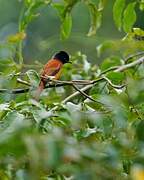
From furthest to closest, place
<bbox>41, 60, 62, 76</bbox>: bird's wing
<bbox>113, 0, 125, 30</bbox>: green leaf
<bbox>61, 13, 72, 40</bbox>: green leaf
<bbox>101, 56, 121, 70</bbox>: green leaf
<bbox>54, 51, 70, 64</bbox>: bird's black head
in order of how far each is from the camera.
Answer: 1. <bbox>54, 51, 70, 64</bbox>: bird's black head
2. <bbox>41, 60, 62, 76</bbox>: bird's wing
3. <bbox>101, 56, 121, 70</bbox>: green leaf
4. <bbox>61, 13, 72, 40</bbox>: green leaf
5. <bbox>113, 0, 125, 30</bbox>: green leaf

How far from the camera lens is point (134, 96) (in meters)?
0.90

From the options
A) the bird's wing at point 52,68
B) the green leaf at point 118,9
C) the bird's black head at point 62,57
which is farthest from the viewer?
the bird's black head at point 62,57

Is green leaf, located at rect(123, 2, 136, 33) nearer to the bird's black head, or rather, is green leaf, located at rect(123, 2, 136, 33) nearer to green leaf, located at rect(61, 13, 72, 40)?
green leaf, located at rect(61, 13, 72, 40)

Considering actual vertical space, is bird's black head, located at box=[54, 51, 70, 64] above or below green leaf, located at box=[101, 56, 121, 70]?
above

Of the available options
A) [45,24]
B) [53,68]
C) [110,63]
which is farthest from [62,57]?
[45,24]

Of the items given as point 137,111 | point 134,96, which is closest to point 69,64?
point 137,111

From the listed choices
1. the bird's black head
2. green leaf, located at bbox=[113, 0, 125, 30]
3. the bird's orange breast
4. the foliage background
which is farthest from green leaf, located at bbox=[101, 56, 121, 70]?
green leaf, located at bbox=[113, 0, 125, 30]

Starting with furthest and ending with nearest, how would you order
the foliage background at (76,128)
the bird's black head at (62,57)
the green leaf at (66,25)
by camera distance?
the bird's black head at (62,57) → the green leaf at (66,25) → the foliage background at (76,128)

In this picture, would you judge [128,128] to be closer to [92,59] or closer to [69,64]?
[69,64]

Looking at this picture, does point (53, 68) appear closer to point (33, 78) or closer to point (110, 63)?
point (110, 63)

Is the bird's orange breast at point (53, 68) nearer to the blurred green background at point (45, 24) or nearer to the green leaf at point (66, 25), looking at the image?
the green leaf at point (66, 25)

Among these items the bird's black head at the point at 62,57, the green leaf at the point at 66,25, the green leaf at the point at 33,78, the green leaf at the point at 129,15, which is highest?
the bird's black head at the point at 62,57

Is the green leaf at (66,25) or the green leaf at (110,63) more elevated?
the green leaf at (110,63)

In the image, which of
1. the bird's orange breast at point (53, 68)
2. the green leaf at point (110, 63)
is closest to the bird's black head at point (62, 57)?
the bird's orange breast at point (53, 68)
